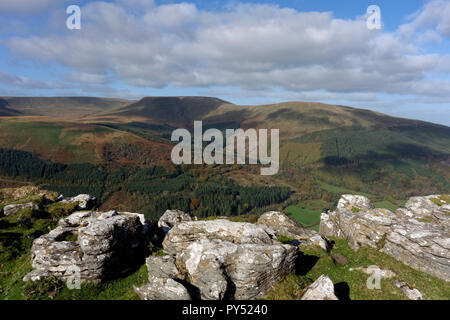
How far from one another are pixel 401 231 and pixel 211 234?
62.7 feet

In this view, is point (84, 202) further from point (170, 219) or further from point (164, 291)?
point (164, 291)

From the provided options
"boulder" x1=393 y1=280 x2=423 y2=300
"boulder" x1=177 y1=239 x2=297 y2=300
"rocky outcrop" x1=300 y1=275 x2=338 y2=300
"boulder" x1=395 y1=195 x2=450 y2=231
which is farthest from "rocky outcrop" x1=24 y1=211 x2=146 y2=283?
"boulder" x1=395 y1=195 x2=450 y2=231

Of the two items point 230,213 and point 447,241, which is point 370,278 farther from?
point 230,213

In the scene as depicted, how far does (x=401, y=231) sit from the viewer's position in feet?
73.7

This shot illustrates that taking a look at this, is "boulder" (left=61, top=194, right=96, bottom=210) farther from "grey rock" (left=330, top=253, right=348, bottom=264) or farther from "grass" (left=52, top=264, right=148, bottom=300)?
"grey rock" (left=330, top=253, right=348, bottom=264)

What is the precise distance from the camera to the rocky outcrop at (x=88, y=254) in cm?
1844

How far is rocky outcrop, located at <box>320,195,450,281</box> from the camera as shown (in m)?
19.5

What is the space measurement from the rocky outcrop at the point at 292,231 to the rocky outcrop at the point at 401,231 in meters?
3.96

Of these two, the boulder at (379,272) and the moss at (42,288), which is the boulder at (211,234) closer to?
the boulder at (379,272)

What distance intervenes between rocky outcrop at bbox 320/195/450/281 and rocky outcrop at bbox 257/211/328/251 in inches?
156

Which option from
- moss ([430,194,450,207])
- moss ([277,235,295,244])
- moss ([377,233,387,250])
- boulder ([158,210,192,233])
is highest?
moss ([430,194,450,207])

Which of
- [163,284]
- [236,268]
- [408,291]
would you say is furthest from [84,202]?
[408,291]

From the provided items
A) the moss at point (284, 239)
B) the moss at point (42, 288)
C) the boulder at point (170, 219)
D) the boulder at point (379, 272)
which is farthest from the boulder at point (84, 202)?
the boulder at point (379, 272)
